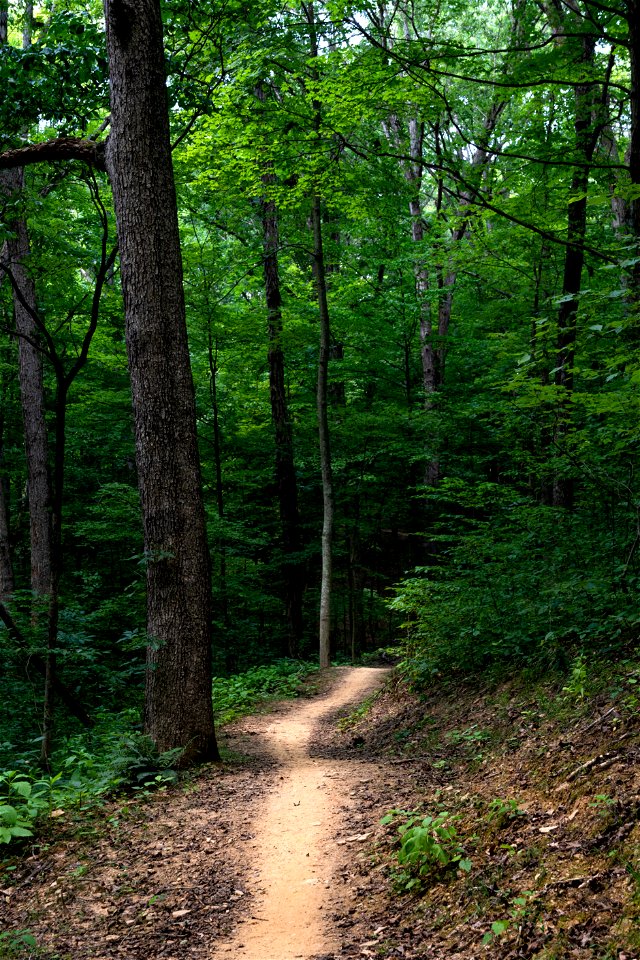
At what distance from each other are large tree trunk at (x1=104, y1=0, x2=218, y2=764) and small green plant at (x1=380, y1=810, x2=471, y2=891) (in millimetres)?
2915

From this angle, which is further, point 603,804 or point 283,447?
point 283,447

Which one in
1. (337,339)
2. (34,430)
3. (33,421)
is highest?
(337,339)

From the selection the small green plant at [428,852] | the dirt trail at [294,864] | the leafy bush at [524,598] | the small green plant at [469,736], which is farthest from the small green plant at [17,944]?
the leafy bush at [524,598]

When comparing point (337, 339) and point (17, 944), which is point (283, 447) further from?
point (17, 944)

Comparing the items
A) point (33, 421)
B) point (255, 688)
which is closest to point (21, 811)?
point (255, 688)

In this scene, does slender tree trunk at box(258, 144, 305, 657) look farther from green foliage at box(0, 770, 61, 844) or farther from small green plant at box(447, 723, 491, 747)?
green foliage at box(0, 770, 61, 844)

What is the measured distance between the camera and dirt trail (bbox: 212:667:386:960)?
3406 mm

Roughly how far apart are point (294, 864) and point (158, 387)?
13.6 feet

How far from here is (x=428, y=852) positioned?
3.70 metres

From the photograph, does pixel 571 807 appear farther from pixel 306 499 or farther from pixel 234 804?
pixel 306 499

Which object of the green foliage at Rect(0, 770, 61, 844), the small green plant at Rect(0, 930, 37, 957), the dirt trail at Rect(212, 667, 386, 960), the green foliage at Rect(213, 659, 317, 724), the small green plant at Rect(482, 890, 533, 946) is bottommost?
the green foliage at Rect(213, 659, 317, 724)

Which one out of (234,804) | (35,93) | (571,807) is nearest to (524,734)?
(571,807)

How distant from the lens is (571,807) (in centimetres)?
355

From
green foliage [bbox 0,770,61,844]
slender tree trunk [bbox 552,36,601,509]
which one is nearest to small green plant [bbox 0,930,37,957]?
green foliage [bbox 0,770,61,844]
